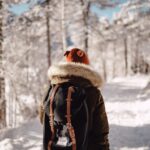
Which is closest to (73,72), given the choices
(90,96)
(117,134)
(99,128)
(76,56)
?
(76,56)

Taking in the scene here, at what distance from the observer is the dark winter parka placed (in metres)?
3.88

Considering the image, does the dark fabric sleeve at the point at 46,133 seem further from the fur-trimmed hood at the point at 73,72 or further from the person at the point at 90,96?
the fur-trimmed hood at the point at 73,72

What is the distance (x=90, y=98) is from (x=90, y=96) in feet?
0.07

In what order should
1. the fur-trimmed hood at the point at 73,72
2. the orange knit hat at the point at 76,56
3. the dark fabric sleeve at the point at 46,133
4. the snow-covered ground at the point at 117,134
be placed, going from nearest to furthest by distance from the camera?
1. the dark fabric sleeve at the point at 46,133
2. the fur-trimmed hood at the point at 73,72
3. the orange knit hat at the point at 76,56
4. the snow-covered ground at the point at 117,134

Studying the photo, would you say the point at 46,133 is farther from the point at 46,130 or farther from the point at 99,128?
the point at 99,128

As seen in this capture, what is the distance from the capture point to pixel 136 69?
1886 inches

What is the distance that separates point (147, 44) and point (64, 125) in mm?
47518

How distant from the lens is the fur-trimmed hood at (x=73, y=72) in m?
3.97

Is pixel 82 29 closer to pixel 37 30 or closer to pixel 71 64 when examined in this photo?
pixel 37 30

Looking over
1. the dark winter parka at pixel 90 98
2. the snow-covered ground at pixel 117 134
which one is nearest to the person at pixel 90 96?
the dark winter parka at pixel 90 98

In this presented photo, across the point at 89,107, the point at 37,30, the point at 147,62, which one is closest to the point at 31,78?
the point at 37,30

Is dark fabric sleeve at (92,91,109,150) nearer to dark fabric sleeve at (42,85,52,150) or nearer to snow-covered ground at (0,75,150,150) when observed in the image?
dark fabric sleeve at (42,85,52,150)

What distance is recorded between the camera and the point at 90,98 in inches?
152

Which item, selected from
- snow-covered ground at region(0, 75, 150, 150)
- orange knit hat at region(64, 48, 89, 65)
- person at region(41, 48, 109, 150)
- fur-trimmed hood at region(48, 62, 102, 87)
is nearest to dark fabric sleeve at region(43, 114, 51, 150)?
person at region(41, 48, 109, 150)
